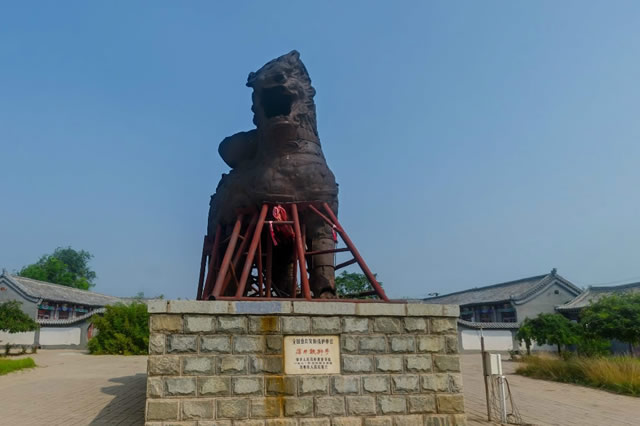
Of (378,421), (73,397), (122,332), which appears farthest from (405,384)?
(122,332)

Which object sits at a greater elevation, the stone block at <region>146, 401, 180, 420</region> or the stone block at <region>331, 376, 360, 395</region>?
the stone block at <region>331, 376, 360, 395</region>

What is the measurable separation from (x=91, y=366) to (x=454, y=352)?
14258 mm

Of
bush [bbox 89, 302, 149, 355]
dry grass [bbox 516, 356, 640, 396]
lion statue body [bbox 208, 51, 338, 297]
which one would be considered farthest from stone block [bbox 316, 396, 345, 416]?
bush [bbox 89, 302, 149, 355]

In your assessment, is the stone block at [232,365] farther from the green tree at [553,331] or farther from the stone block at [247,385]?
the green tree at [553,331]

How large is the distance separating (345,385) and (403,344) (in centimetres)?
87

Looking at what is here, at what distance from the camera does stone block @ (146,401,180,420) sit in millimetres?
4922

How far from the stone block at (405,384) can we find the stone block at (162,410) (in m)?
2.48

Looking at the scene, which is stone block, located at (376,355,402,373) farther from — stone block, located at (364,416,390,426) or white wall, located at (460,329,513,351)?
white wall, located at (460,329,513,351)

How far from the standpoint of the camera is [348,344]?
18.1 ft

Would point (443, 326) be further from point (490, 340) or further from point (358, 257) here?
point (490, 340)

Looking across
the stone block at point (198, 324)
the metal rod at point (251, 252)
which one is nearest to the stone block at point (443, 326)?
the metal rod at point (251, 252)

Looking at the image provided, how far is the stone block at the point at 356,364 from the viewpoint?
545 cm

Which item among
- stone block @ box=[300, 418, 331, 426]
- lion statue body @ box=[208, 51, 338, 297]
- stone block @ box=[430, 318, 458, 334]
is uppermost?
lion statue body @ box=[208, 51, 338, 297]

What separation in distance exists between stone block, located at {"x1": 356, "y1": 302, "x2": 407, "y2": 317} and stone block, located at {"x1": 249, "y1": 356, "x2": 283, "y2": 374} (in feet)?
3.65
